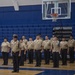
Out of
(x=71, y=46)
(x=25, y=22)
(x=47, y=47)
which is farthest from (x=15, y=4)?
(x=71, y=46)

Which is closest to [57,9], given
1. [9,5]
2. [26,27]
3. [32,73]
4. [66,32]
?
[66,32]

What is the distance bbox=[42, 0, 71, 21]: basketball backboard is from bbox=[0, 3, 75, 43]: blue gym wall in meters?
0.99

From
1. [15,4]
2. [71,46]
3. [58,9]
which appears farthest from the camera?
[15,4]

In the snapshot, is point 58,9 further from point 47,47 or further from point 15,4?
point 15,4

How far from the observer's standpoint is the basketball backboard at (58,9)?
61.0ft

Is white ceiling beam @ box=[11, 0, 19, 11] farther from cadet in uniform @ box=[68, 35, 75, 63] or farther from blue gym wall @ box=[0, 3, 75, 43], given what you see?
cadet in uniform @ box=[68, 35, 75, 63]

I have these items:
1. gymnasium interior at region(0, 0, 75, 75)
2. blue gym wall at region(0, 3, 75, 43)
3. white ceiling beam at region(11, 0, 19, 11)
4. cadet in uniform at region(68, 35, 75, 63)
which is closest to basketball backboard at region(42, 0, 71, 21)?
gymnasium interior at region(0, 0, 75, 75)

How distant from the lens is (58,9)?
18.8 m

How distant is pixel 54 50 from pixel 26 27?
22.9 ft

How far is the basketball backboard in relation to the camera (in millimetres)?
18598

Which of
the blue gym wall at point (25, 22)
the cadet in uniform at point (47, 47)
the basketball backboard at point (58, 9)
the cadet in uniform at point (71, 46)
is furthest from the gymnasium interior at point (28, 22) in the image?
the cadet in uniform at point (47, 47)

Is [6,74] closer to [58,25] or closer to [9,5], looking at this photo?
[58,25]

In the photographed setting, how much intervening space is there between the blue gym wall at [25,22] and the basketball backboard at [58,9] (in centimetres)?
99

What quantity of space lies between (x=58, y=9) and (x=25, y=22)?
345cm
